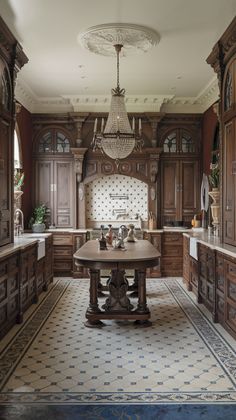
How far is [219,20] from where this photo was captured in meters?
4.82

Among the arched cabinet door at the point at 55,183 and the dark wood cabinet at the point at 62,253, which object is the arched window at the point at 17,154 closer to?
the arched cabinet door at the point at 55,183

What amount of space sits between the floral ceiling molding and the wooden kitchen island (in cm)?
380

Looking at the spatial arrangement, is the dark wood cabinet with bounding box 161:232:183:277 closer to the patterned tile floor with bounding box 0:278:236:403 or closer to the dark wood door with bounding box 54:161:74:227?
the dark wood door with bounding box 54:161:74:227

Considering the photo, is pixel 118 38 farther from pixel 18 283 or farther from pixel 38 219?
pixel 38 219

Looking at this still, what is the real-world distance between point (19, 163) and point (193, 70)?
352cm

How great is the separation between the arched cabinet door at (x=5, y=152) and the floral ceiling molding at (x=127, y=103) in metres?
2.59

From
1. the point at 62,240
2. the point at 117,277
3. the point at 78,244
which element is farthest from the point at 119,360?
the point at 62,240

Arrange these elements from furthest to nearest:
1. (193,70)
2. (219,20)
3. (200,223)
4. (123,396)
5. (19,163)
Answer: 1. (200,223)
2. (19,163)
3. (193,70)
4. (219,20)
5. (123,396)

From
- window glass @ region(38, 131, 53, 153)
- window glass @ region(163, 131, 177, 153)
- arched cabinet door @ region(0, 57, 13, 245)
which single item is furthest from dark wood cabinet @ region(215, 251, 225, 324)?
window glass @ region(38, 131, 53, 153)

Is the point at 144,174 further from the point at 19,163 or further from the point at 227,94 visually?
the point at 227,94

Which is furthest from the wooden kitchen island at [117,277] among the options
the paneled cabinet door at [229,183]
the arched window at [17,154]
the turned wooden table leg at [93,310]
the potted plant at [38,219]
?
the arched window at [17,154]

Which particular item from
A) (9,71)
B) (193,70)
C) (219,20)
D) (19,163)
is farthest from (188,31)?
(19,163)

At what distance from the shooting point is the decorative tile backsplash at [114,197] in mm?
8914

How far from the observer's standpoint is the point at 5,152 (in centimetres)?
526
